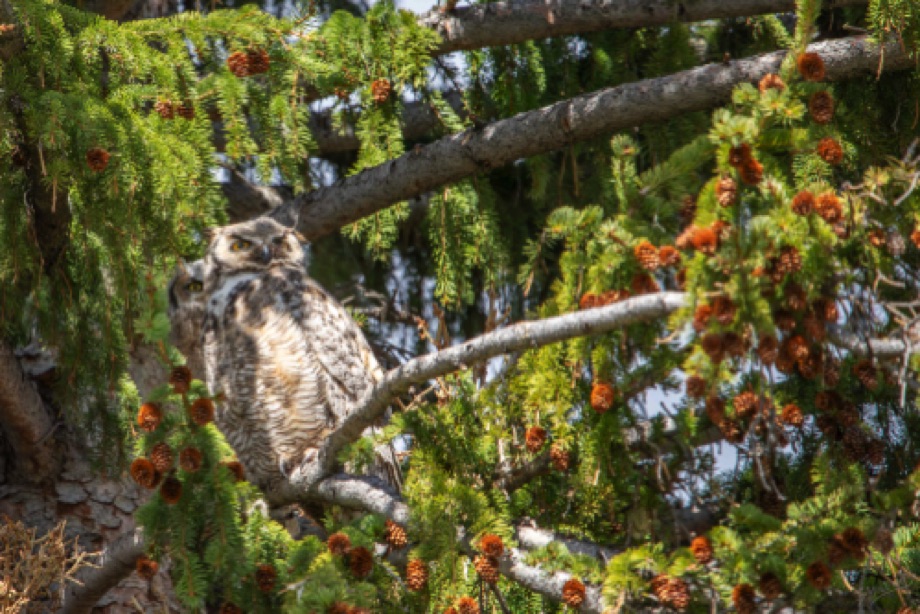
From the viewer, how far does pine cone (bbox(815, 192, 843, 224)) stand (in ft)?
5.52

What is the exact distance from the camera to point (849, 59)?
2.73 metres

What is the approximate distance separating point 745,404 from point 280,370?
7.06ft

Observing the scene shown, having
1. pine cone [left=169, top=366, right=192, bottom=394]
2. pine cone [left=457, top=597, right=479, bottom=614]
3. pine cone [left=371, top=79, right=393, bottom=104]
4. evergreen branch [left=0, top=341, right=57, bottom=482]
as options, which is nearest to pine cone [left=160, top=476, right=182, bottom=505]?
pine cone [left=169, top=366, right=192, bottom=394]

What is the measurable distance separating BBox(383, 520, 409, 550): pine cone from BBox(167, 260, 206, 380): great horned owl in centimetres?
188

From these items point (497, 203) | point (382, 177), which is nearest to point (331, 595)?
point (382, 177)

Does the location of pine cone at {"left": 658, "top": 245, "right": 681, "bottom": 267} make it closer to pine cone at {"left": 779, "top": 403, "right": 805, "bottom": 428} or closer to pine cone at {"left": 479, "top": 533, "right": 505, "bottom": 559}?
pine cone at {"left": 779, "top": 403, "right": 805, "bottom": 428}

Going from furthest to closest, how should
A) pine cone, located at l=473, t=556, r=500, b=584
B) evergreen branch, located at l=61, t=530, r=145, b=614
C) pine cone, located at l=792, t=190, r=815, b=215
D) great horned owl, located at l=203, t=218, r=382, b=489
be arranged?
great horned owl, located at l=203, t=218, r=382, b=489 < evergreen branch, located at l=61, t=530, r=145, b=614 < pine cone, located at l=473, t=556, r=500, b=584 < pine cone, located at l=792, t=190, r=815, b=215

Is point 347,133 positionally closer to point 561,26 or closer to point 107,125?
point 561,26

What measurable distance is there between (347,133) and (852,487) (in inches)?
106

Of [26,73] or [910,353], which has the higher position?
[26,73]

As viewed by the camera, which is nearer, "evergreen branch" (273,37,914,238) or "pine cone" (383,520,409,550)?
"pine cone" (383,520,409,550)

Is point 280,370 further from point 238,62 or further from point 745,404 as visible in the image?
point 745,404

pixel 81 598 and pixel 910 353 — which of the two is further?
A: pixel 81 598

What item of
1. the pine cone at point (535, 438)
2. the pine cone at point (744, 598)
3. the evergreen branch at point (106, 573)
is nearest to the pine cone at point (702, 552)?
the pine cone at point (744, 598)
